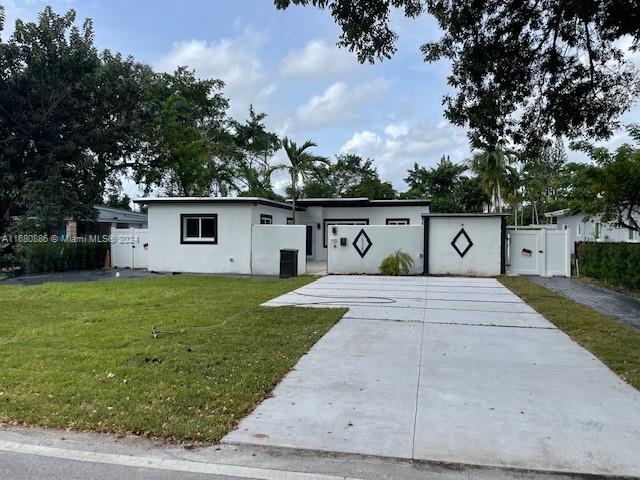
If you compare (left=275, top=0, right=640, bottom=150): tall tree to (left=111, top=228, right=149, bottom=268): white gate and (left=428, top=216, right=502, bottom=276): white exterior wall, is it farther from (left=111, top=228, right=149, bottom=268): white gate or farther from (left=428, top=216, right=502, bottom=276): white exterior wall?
(left=111, top=228, right=149, bottom=268): white gate

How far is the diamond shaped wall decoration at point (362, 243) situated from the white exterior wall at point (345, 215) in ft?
20.7

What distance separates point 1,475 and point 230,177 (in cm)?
3065

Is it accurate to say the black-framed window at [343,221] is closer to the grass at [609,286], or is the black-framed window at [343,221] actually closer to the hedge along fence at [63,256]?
the hedge along fence at [63,256]

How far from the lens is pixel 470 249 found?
58.6 feet

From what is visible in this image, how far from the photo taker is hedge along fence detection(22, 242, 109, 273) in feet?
63.5

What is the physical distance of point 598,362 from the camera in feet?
20.0

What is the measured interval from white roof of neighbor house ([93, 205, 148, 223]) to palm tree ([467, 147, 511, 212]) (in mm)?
23250

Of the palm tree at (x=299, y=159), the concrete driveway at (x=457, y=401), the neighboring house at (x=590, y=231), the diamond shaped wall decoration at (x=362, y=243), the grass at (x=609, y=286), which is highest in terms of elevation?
the palm tree at (x=299, y=159)

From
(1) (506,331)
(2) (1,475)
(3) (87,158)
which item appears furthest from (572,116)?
(3) (87,158)

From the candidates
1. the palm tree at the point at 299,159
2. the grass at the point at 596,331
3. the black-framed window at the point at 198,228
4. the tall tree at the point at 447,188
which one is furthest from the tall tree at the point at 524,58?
the tall tree at the point at 447,188

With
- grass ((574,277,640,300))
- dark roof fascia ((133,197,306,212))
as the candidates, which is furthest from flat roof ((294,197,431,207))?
grass ((574,277,640,300))

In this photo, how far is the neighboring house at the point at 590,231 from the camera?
23.4 m

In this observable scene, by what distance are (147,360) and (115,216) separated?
2786cm

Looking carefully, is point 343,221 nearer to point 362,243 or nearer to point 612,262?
point 362,243
